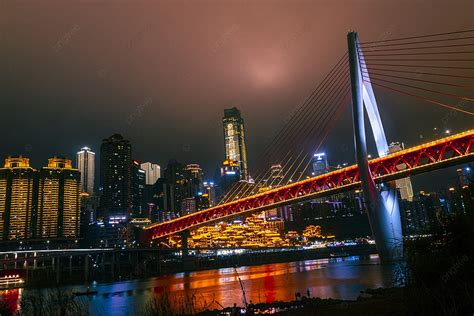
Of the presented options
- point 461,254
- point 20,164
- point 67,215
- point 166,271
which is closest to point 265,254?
point 166,271

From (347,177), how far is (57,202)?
13193 centimetres

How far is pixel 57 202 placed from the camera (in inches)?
6255

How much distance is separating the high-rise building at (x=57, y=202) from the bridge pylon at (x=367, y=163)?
450 feet

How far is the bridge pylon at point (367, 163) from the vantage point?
4662cm

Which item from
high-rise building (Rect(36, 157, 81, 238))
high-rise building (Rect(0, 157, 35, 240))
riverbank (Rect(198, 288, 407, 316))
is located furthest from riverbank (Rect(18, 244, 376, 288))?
riverbank (Rect(198, 288, 407, 316))

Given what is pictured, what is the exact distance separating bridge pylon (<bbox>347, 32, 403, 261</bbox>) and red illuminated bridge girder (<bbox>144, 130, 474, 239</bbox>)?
4.91 meters

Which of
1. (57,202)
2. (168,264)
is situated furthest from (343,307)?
(57,202)

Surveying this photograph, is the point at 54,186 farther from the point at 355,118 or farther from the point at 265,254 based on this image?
the point at 355,118

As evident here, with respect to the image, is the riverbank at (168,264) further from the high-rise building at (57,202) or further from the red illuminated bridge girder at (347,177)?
the high-rise building at (57,202)

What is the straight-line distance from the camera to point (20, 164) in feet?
524

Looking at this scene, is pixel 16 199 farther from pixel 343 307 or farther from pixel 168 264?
pixel 343 307

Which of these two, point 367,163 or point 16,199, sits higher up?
point 16,199

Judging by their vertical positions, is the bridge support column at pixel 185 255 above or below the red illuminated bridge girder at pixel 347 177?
below

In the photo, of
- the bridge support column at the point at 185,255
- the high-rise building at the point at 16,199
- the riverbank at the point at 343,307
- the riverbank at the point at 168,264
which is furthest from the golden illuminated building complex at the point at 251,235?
the riverbank at the point at 343,307
